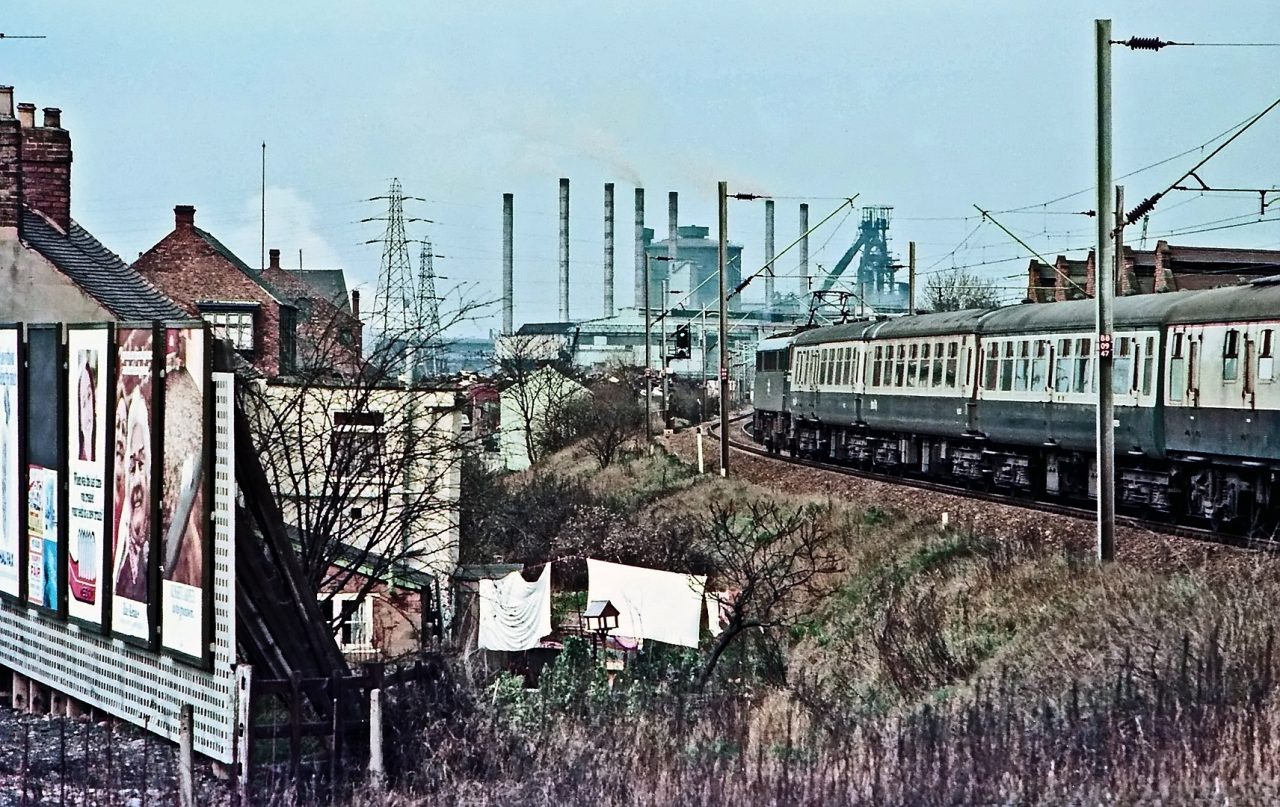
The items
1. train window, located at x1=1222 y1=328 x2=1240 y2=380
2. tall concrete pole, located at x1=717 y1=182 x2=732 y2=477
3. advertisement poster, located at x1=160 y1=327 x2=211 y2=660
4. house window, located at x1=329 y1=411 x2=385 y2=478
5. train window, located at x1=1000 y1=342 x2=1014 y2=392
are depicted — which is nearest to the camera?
advertisement poster, located at x1=160 y1=327 x2=211 y2=660

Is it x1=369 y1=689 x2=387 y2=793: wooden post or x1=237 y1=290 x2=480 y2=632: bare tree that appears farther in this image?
x1=237 y1=290 x2=480 y2=632: bare tree

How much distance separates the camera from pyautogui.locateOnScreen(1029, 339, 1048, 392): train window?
24969 millimetres

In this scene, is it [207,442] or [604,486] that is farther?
[604,486]

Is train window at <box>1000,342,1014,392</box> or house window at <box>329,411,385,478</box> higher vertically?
train window at <box>1000,342,1014,392</box>

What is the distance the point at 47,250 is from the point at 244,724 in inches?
588

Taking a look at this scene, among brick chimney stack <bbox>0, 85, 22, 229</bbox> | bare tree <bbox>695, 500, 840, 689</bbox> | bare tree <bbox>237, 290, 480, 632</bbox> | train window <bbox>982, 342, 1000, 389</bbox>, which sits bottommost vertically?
bare tree <bbox>695, 500, 840, 689</bbox>

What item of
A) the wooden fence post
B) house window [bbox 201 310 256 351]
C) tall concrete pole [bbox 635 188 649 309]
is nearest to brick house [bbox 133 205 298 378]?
house window [bbox 201 310 256 351]

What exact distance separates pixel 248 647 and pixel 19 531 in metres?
3.43

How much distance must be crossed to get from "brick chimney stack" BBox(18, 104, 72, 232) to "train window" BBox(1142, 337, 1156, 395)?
1608 centimetres

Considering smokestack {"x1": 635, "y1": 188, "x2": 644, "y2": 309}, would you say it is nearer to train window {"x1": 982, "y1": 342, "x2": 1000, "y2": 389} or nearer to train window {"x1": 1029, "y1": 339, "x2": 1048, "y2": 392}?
train window {"x1": 982, "y1": 342, "x2": 1000, "y2": 389}

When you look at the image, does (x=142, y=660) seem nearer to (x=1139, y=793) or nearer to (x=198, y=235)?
(x=1139, y=793)

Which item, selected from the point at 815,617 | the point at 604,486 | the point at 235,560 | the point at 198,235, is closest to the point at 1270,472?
the point at 815,617

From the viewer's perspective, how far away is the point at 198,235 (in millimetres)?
50812

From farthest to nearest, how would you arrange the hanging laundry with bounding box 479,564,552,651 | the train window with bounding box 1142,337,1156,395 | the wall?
the hanging laundry with bounding box 479,564,552,651, the wall, the train window with bounding box 1142,337,1156,395
